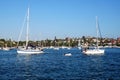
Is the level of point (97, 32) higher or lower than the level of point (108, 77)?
higher

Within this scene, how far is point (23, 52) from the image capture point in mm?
120500

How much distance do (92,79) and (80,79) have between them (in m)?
1.59

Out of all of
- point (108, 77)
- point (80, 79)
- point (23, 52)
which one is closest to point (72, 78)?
point (80, 79)

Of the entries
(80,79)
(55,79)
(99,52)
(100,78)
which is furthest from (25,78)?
(99,52)

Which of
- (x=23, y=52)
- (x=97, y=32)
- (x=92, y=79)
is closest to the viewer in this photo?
(x=92, y=79)

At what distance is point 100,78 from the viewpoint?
1735 inches

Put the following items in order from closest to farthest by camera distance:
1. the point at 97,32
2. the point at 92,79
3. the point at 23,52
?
1. the point at 92,79
2. the point at 23,52
3. the point at 97,32

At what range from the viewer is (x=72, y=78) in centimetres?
4416

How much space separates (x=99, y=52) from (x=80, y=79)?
85.3 metres

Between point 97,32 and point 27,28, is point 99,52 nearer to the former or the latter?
point 97,32

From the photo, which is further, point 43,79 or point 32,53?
point 32,53

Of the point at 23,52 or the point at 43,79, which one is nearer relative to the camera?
the point at 43,79

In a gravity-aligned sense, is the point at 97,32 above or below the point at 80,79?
above

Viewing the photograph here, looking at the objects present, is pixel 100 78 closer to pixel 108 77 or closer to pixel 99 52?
pixel 108 77
